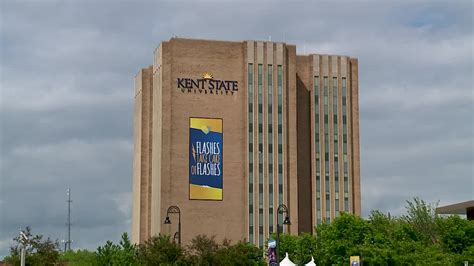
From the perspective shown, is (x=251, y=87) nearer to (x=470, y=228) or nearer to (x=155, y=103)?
(x=155, y=103)

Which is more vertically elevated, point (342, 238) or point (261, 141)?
point (261, 141)

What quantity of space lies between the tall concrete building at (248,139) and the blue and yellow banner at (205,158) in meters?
0.12

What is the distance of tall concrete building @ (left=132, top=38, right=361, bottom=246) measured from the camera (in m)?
119

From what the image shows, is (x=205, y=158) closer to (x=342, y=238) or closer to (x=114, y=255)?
(x=342, y=238)

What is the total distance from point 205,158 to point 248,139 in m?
5.90

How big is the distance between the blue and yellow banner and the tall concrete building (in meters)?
0.12

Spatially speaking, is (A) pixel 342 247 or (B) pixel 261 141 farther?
(B) pixel 261 141

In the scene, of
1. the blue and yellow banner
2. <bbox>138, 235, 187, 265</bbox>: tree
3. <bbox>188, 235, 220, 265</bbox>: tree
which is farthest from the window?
<bbox>138, 235, 187, 265</bbox>: tree

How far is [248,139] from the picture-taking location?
400 ft

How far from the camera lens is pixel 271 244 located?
66.4 meters

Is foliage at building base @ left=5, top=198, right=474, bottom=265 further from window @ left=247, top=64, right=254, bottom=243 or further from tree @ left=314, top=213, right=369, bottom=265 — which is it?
window @ left=247, top=64, right=254, bottom=243

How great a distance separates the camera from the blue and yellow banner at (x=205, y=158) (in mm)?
119125

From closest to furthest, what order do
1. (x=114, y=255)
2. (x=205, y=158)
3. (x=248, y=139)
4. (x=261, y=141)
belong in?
(x=114, y=255)
(x=205, y=158)
(x=248, y=139)
(x=261, y=141)

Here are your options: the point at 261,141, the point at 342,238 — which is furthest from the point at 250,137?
the point at 342,238
